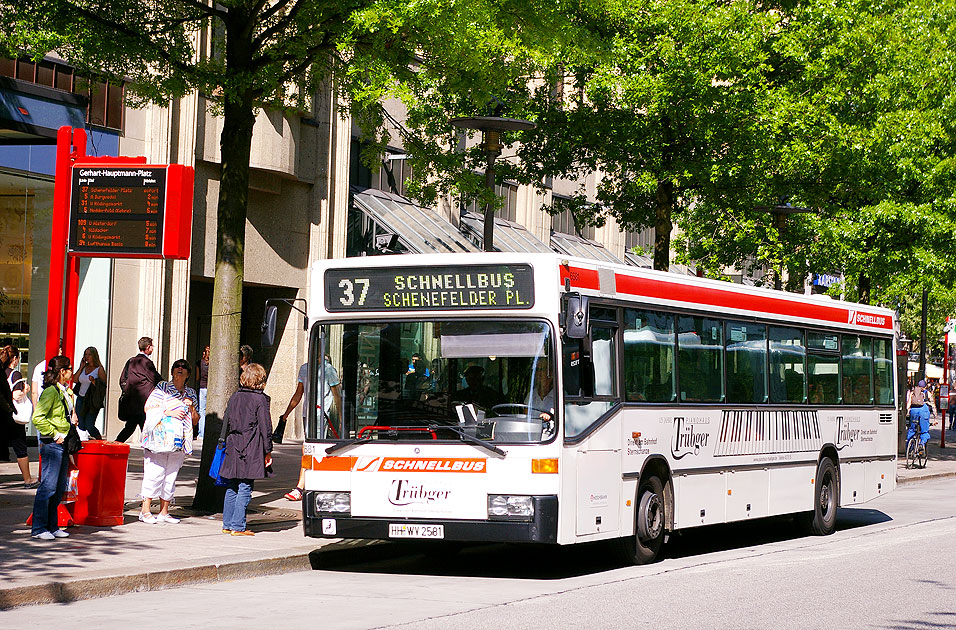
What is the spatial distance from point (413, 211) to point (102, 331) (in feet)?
31.7

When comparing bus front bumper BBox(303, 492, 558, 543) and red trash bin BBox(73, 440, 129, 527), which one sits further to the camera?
red trash bin BBox(73, 440, 129, 527)

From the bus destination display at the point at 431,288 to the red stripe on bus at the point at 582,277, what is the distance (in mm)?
338

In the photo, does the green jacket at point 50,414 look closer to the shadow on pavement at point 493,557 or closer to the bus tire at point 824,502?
the shadow on pavement at point 493,557

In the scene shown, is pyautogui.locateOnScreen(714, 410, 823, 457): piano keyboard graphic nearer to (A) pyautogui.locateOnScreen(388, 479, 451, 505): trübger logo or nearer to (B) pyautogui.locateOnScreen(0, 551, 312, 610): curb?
(A) pyautogui.locateOnScreen(388, 479, 451, 505): trübger logo

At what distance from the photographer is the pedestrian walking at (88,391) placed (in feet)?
58.3

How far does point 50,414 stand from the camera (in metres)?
11.9

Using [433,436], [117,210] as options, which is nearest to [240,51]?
[117,210]

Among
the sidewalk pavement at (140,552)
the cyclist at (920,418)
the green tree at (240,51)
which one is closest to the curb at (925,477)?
the cyclist at (920,418)

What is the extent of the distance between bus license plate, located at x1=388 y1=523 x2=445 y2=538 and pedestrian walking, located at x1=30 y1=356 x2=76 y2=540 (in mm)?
3014

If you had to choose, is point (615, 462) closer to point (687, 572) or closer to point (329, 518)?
point (687, 572)

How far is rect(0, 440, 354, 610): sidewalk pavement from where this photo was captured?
9672 mm

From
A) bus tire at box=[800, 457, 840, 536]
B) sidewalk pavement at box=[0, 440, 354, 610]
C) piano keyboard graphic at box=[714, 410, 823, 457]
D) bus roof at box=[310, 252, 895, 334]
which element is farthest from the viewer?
bus tire at box=[800, 457, 840, 536]

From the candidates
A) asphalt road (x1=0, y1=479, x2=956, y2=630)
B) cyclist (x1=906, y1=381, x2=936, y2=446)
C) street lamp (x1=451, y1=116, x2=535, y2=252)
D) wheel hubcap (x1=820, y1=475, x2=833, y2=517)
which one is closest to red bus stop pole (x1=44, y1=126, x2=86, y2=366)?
asphalt road (x1=0, y1=479, x2=956, y2=630)

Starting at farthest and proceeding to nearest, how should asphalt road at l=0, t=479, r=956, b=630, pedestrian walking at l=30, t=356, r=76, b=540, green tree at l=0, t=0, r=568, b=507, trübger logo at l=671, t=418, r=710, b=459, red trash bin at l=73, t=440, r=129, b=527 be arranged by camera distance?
green tree at l=0, t=0, r=568, b=507, trübger logo at l=671, t=418, r=710, b=459, red trash bin at l=73, t=440, r=129, b=527, pedestrian walking at l=30, t=356, r=76, b=540, asphalt road at l=0, t=479, r=956, b=630
